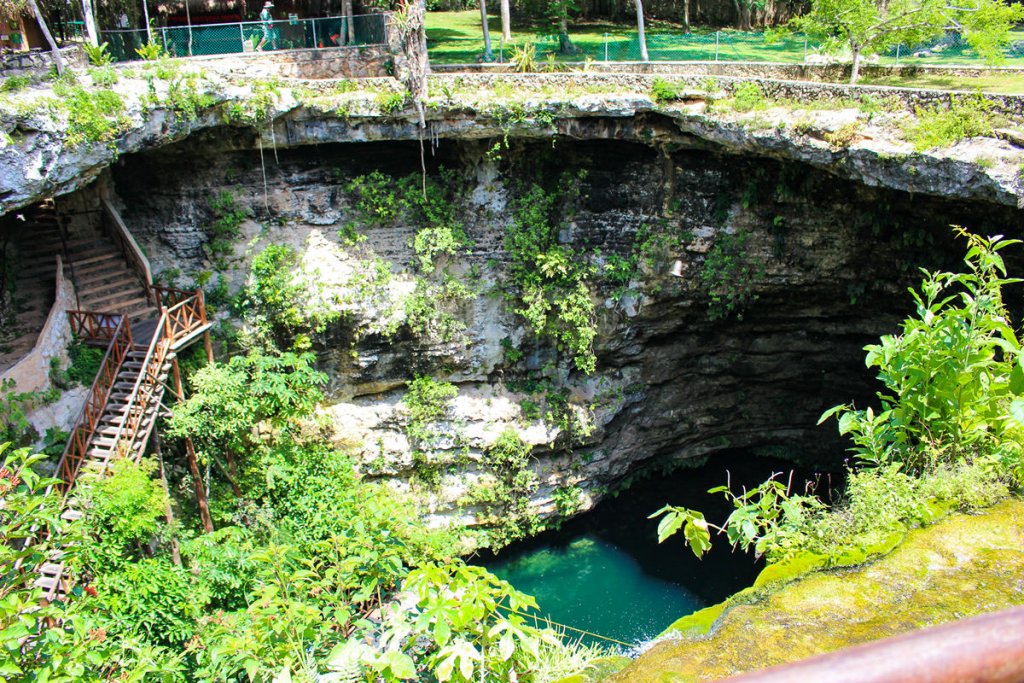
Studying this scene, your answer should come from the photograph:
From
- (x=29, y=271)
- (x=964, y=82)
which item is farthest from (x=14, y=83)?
(x=964, y=82)

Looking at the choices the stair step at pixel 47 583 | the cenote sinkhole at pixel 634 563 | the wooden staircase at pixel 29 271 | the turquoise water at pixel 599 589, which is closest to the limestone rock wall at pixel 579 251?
the cenote sinkhole at pixel 634 563

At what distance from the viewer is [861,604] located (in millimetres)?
3807

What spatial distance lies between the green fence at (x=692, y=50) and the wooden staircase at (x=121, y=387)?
331 inches

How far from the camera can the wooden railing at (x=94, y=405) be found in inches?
395

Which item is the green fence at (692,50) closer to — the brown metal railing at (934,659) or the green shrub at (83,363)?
the green shrub at (83,363)

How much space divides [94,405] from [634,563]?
31.7 ft

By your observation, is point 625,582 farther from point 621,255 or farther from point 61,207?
point 61,207

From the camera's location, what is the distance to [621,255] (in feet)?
46.5

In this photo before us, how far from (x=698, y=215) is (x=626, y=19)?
33.4 ft

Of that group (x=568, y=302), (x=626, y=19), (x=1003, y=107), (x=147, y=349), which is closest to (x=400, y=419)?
(x=568, y=302)

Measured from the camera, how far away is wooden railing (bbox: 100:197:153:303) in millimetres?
12250

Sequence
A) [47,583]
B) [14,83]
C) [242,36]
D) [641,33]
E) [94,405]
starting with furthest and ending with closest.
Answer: [641,33]
[242,36]
[94,405]
[14,83]
[47,583]

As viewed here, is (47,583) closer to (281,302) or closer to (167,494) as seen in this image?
(167,494)

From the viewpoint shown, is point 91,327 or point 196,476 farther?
point 196,476
